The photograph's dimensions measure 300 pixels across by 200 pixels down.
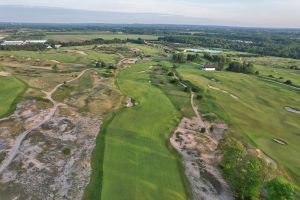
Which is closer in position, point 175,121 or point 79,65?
point 175,121

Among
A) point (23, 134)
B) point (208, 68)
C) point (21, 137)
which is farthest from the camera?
point (208, 68)

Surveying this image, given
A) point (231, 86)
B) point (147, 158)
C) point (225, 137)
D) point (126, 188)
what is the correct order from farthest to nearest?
point (231, 86) < point (225, 137) < point (147, 158) < point (126, 188)

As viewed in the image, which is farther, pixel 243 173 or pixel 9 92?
pixel 9 92

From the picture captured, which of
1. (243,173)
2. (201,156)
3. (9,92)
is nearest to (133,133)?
(201,156)

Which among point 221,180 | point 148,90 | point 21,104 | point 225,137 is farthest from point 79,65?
point 221,180

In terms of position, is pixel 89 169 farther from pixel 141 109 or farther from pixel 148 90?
pixel 148 90

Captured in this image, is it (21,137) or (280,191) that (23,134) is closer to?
(21,137)
